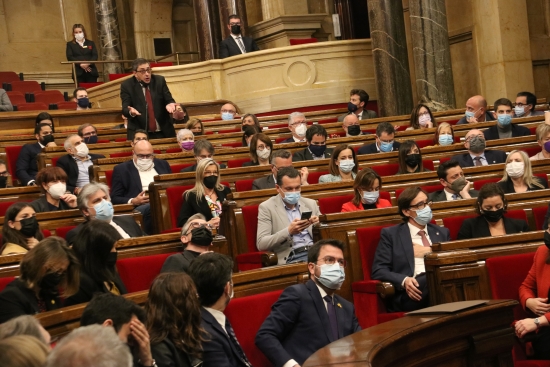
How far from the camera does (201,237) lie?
3.83m

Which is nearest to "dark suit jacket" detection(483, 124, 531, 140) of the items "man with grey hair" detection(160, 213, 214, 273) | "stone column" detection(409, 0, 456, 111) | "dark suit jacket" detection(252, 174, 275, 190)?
"stone column" detection(409, 0, 456, 111)

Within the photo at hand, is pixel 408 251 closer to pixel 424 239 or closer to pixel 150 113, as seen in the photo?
pixel 424 239

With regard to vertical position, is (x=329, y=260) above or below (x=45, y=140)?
below

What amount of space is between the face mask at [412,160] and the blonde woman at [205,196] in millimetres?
1307

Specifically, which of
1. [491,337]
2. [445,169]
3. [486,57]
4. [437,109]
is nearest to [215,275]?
[491,337]

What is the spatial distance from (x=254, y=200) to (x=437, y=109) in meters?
4.56

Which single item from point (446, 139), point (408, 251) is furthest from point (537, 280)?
point (446, 139)

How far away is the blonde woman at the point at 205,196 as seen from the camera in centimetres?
520

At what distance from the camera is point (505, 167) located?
546 cm

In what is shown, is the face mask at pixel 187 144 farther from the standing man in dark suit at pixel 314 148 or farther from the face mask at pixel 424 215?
the face mask at pixel 424 215

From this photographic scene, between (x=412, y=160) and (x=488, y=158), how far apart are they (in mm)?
680

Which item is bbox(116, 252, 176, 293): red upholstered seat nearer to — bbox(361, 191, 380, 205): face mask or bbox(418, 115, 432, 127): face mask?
bbox(361, 191, 380, 205): face mask

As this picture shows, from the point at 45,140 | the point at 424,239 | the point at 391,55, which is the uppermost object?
the point at 391,55

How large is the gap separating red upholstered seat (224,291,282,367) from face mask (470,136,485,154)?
324 cm
